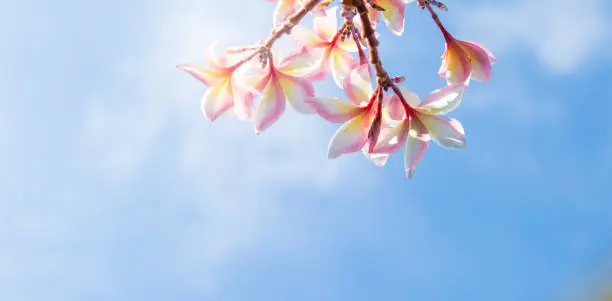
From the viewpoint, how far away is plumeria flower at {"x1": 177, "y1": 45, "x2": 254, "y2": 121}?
191 centimetres

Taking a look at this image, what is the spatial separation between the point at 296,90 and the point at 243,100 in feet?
0.59

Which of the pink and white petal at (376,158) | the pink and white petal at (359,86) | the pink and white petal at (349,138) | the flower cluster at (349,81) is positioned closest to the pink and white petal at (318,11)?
the flower cluster at (349,81)

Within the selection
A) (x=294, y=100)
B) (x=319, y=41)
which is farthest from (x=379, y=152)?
(x=319, y=41)

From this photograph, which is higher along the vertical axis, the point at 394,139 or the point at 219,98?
the point at 219,98

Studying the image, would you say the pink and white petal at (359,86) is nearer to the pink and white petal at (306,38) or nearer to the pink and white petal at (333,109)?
the pink and white petal at (333,109)

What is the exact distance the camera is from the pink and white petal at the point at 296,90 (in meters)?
1.84

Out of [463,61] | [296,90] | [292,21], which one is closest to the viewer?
[292,21]

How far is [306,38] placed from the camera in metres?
2.01

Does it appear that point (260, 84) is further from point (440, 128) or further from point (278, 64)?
point (440, 128)


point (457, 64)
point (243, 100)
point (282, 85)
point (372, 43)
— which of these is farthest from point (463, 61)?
point (243, 100)

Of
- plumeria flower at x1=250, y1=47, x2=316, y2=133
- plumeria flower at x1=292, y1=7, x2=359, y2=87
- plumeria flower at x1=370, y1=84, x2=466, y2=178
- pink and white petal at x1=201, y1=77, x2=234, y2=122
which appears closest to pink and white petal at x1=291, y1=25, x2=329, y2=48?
plumeria flower at x1=292, y1=7, x2=359, y2=87

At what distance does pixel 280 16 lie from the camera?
1909 millimetres

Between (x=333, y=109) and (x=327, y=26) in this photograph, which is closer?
(x=333, y=109)

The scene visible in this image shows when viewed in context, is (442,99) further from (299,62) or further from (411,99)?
(299,62)
